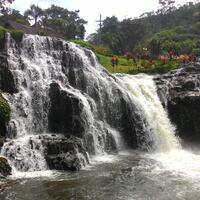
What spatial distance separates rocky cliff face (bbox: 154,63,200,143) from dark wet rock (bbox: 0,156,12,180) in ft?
55.3

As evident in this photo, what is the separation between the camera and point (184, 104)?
35.3 m

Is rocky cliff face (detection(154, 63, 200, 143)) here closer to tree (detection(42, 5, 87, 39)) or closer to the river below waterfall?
the river below waterfall

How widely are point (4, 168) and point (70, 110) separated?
25.8 feet

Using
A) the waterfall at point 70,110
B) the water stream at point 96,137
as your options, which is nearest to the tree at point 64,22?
the water stream at point 96,137

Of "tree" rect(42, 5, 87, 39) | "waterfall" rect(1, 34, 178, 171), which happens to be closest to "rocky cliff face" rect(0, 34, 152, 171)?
"waterfall" rect(1, 34, 178, 171)

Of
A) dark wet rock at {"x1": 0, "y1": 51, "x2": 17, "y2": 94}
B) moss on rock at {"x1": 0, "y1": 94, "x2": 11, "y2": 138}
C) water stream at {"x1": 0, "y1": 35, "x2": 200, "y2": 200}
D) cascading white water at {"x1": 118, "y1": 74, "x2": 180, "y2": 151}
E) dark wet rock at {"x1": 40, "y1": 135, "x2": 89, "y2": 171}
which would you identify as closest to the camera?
water stream at {"x1": 0, "y1": 35, "x2": 200, "y2": 200}

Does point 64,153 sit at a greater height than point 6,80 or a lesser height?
lesser

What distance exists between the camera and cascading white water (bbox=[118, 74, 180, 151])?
106ft

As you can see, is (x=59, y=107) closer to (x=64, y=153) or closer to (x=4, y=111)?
(x=4, y=111)

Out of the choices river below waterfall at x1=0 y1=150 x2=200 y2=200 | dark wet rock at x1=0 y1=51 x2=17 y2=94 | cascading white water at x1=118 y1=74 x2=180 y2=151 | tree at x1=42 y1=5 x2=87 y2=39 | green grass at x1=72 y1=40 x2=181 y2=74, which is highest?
tree at x1=42 y1=5 x2=87 y2=39

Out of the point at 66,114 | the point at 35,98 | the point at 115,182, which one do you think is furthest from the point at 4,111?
the point at 115,182

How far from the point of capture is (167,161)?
27.0 meters

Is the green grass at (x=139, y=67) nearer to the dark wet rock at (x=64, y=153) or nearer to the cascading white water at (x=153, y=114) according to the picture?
the cascading white water at (x=153, y=114)

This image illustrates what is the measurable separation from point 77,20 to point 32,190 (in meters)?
88.8
